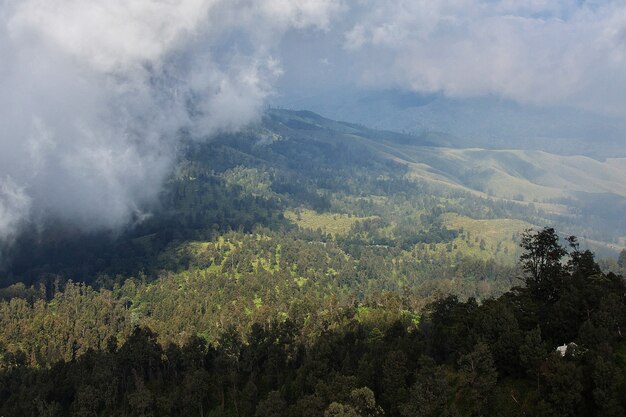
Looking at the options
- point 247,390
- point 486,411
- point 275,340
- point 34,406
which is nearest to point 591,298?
point 486,411

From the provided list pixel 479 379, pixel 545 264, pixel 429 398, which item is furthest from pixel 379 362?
pixel 545 264

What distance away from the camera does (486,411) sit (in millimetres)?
74000

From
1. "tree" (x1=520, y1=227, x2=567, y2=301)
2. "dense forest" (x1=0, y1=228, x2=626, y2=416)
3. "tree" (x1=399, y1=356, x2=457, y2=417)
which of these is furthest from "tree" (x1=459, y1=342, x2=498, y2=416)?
"tree" (x1=520, y1=227, x2=567, y2=301)

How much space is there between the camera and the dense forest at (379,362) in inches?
2785

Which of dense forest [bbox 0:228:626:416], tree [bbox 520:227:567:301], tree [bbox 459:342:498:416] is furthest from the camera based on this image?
tree [bbox 520:227:567:301]

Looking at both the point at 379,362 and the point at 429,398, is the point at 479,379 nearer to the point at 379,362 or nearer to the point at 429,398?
the point at 429,398

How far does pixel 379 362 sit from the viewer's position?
93750 millimetres

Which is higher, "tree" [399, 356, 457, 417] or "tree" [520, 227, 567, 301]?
"tree" [520, 227, 567, 301]

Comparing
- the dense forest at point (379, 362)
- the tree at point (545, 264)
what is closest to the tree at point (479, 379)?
the dense forest at point (379, 362)

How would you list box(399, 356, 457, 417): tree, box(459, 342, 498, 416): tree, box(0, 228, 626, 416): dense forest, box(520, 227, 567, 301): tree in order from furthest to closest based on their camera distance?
1. box(520, 227, 567, 301): tree
2. box(459, 342, 498, 416): tree
3. box(0, 228, 626, 416): dense forest
4. box(399, 356, 457, 417): tree

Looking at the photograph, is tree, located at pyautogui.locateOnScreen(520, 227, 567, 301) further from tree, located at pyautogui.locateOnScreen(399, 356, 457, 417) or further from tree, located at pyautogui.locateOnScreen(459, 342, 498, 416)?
tree, located at pyautogui.locateOnScreen(399, 356, 457, 417)

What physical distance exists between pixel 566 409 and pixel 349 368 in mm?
43723

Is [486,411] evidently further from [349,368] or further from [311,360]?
[311,360]

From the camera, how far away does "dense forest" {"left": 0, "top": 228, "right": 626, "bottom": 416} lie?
70750 mm
